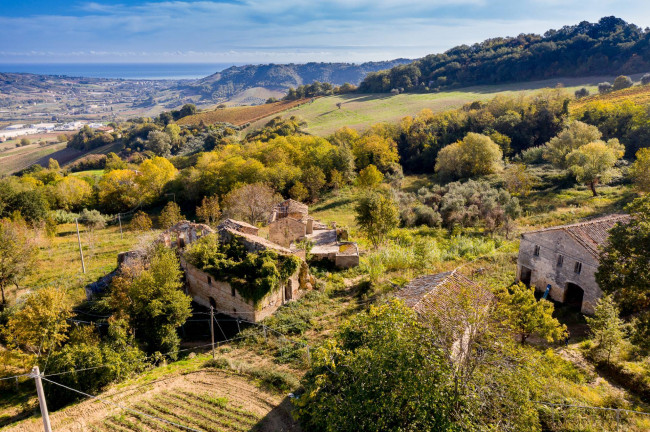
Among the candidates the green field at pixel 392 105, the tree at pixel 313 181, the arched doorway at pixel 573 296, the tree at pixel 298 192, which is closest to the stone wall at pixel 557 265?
the arched doorway at pixel 573 296

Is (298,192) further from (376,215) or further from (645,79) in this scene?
(645,79)

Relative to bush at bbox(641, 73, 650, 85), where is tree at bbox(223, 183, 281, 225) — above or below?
below

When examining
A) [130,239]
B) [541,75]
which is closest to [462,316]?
[130,239]

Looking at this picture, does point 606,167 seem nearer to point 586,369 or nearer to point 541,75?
point 586,369

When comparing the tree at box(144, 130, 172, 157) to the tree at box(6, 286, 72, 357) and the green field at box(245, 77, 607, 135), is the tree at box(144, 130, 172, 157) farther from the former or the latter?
the tree at box(6, 286, 72, 357)

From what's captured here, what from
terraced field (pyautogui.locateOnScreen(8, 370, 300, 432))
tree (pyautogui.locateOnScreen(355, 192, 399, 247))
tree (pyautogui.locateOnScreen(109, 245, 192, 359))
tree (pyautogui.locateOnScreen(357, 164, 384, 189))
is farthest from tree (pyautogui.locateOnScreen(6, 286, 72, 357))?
tree (pyautogui.locateOnScreen(357, 164, 384, 189))

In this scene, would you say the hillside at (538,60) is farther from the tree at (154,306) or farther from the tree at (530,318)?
the tree at (154,306)
